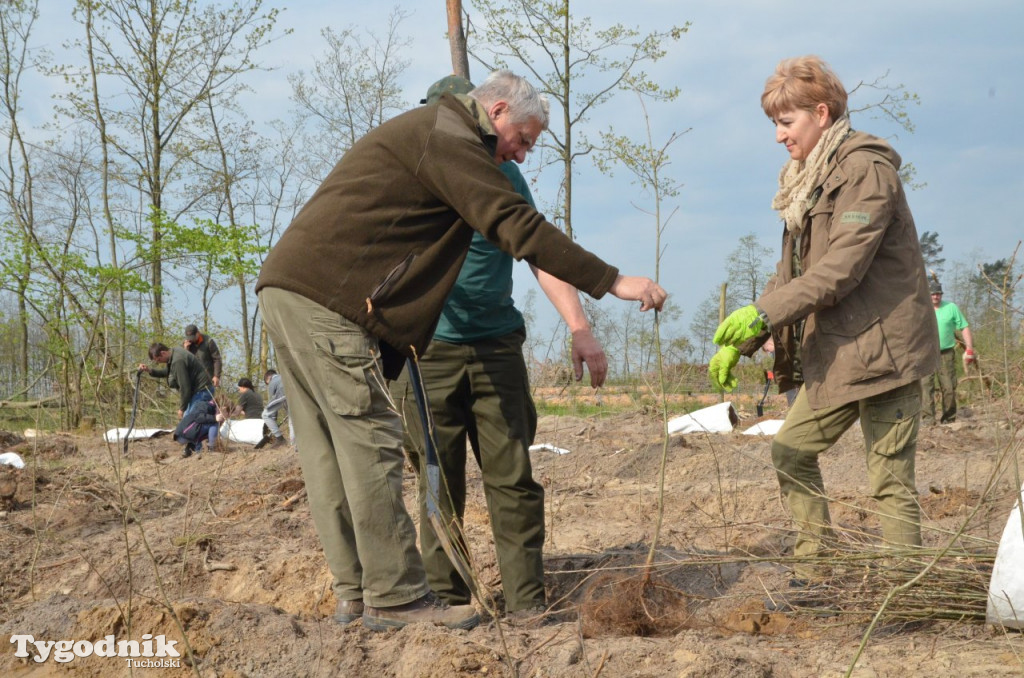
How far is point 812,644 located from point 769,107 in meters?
→ 1.75

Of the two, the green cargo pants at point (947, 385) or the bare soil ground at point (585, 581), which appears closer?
the bare soil ground at point (585, 581)

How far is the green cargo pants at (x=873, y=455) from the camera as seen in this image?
2.90 metres

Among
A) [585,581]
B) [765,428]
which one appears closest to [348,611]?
[585,581]

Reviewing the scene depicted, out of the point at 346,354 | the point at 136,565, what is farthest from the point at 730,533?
the point at 136,565

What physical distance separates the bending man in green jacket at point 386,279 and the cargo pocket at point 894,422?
0.88 metres

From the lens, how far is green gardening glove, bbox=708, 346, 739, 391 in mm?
3037

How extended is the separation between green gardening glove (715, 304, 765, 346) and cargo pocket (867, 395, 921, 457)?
0.47 metres

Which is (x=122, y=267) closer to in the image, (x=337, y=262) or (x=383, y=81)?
(x=383, y=81)

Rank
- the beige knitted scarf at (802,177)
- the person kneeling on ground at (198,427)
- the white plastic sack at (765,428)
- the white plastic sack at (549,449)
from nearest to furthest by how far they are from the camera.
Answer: the beige knitted scarf at (802,177) < the white plastic sack at (549,449) < the white plastic sack at (765,428) < the person kneeling on ground at (198,427)

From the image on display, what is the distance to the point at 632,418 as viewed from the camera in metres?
11.0

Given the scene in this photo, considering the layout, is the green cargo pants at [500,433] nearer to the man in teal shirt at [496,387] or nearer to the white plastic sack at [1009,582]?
the man in teal shirt at [496,387]

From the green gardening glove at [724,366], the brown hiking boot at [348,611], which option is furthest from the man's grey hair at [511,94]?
the brown hiking boot at [348,611]

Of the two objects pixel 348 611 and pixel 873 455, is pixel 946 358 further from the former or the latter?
pixel 348 611

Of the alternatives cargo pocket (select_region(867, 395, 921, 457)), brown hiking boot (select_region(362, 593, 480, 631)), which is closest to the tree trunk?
cargo pocket (select_region(867, 395, 921, 457))
